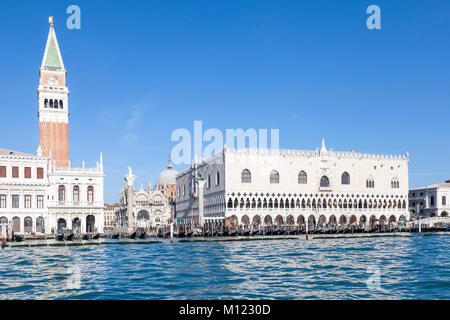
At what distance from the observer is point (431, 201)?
75.8 metres

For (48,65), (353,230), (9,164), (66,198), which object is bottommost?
(353,230)

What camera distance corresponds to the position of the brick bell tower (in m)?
58.4

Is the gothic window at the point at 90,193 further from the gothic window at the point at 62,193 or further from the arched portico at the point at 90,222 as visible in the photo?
the gothic window at the point at 62,193

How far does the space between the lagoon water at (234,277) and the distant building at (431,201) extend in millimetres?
52680

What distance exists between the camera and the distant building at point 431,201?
74.1 meters

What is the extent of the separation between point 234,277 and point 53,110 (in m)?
47.3

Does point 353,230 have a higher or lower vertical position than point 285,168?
lower

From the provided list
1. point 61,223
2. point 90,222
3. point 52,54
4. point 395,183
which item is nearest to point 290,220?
point 395,183

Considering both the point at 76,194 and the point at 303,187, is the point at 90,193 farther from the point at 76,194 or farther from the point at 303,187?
the point at 303,187

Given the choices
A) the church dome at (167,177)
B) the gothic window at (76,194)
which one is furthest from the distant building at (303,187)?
the church dome at (167,177)

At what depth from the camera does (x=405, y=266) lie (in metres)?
20.2
